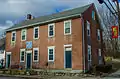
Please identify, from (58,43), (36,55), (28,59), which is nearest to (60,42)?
(58,43)

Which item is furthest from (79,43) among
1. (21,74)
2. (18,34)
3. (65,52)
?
(18,34)

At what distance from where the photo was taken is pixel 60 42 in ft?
86.8

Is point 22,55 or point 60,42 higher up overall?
point 60,42

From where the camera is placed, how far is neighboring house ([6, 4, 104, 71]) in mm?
24875

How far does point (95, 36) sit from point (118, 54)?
21.2m

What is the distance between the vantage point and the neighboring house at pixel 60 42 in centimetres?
2488

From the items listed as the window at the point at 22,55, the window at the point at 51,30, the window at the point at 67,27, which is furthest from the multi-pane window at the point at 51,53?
the window at the point at 22,55

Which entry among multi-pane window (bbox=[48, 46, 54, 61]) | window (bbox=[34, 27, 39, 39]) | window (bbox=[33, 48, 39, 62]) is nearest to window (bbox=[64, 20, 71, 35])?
multi-pane window (bbox=[48, 46, 54, 61])

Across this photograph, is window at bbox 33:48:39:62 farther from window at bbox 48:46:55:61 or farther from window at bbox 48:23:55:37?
window at bbox 48:23:55:37

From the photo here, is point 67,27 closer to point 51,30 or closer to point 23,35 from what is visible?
point 51,30

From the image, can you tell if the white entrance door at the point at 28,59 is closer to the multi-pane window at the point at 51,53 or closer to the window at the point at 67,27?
the multi-pane window at the point at 51,53

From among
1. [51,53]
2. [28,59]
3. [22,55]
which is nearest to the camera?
[51,53]

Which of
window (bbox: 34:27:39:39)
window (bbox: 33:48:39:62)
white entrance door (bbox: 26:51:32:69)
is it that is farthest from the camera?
white entrance door (bbox: 26:51:32:69)

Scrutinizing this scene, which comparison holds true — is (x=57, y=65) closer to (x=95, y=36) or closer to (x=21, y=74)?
(x=21, y=74)
